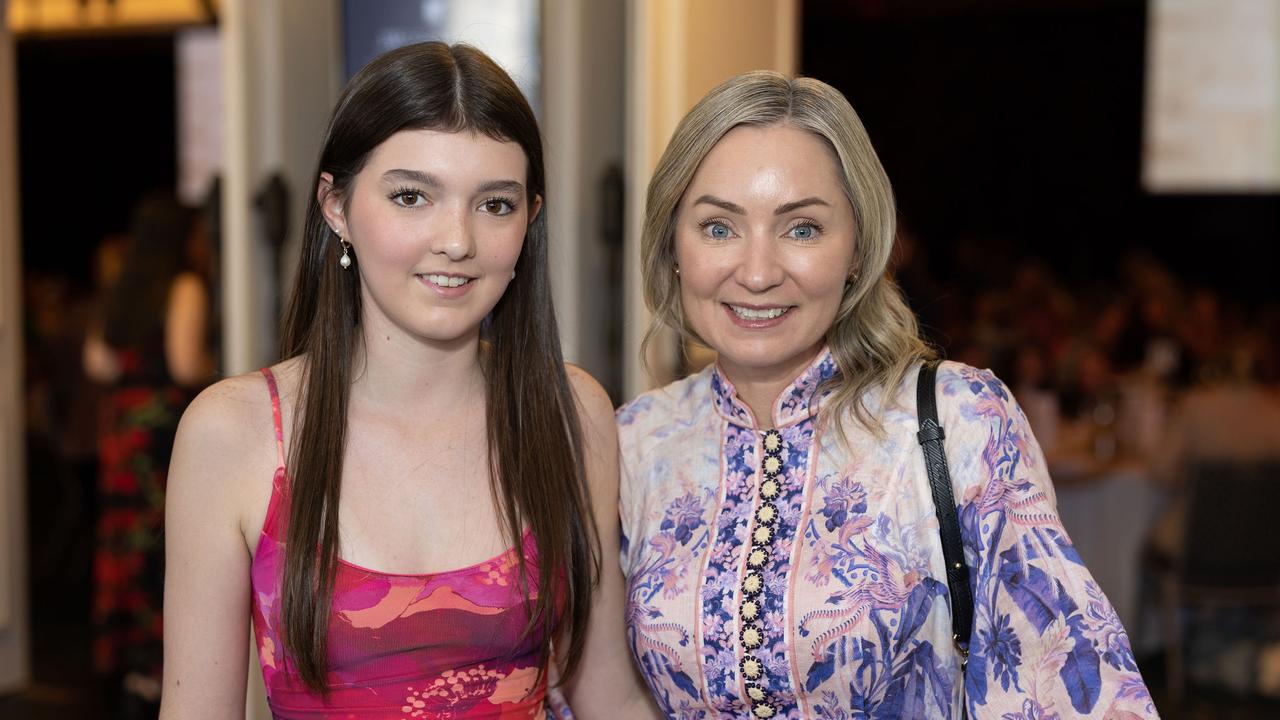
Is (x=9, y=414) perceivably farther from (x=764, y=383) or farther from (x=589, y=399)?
(x=764, y=383)

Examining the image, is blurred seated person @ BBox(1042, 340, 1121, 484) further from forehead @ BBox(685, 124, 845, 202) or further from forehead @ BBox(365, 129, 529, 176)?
forehead @ BBox(365, 129, 529, 176)

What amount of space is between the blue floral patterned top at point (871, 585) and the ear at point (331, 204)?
608 millimetres

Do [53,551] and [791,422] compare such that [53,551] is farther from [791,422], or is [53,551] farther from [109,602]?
[791,422]

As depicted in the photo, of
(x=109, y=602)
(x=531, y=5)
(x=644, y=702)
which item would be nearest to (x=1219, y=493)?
(x=531, y=5)

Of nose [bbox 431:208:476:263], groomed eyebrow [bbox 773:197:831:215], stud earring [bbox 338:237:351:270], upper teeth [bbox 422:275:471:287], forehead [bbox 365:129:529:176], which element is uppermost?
forehead [bbox 365:129:529:176]

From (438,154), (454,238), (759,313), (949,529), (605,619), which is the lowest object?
(605,619)

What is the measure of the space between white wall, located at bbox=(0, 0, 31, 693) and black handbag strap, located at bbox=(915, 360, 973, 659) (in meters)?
3.86

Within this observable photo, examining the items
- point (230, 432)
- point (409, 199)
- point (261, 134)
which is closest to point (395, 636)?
point (230, 432)

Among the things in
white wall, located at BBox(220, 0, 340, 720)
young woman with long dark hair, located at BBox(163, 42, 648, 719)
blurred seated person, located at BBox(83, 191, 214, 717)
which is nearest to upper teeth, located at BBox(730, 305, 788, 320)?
young woman with long dark hair, located at BBox(163, 42, 648, 719)

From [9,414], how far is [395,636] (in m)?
3.49

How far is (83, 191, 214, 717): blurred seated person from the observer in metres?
4.96

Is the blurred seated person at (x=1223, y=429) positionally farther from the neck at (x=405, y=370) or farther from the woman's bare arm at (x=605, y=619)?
the neck at (x=405, y=370)

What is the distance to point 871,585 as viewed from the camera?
69.1 inches

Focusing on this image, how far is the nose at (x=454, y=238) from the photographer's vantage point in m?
1.73
